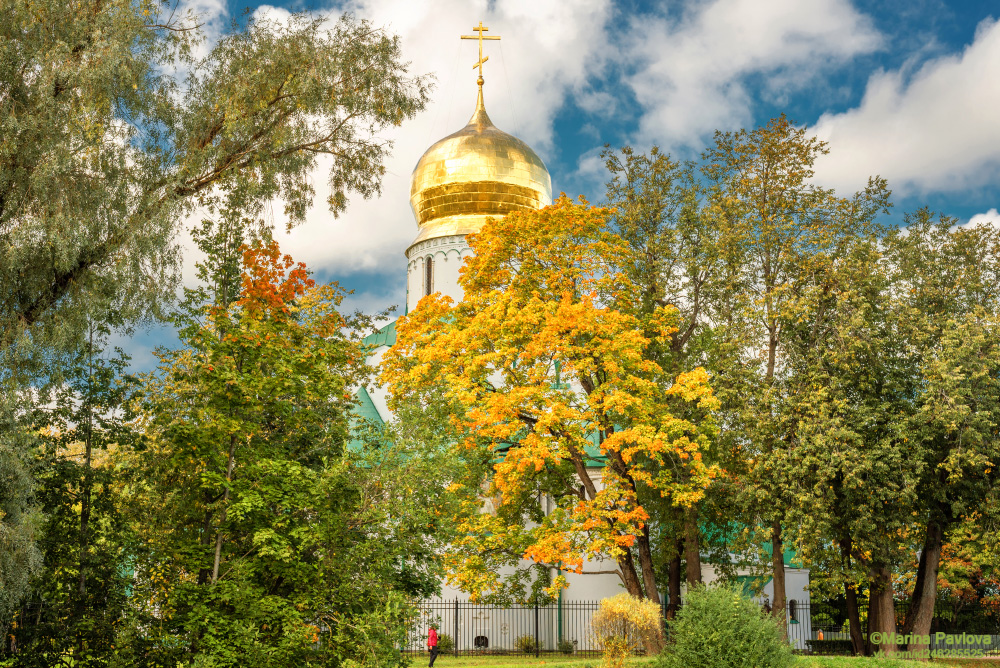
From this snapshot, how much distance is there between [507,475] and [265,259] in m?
6.12

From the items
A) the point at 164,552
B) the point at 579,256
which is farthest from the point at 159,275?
the point at 579,256

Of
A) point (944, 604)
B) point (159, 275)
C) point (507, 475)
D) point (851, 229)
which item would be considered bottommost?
point (944, 604)

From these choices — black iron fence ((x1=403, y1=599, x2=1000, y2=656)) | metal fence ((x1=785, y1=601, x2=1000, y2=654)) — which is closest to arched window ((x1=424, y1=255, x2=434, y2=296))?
black iron fence ((x1=403, y1=599, x2=1000, y2=656))

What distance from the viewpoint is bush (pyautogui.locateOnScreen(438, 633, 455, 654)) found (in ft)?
73.4

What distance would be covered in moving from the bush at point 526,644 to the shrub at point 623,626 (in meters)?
8.60

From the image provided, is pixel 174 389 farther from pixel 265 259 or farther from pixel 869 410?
pixel 869 410

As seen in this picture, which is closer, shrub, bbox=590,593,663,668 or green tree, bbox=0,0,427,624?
green tree, bbox=0,0,427,624

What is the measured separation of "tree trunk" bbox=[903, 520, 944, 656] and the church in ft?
28.1

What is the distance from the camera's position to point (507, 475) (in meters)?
17.0

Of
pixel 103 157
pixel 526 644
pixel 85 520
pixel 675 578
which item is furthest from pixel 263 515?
pixel 526 644

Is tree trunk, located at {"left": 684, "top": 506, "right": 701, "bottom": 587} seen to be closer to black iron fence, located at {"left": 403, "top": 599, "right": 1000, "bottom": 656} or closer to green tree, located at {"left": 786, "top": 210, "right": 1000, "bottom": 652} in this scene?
green tree, located at {"left": 786, "top": 210, "right": 1000, "bottom": 652}

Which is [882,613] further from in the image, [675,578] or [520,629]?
[520,629]

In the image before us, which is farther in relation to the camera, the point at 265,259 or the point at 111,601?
the point at 265,259

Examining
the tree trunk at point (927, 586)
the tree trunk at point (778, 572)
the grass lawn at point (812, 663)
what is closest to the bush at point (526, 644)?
the grass lawn at point (812, 663)
